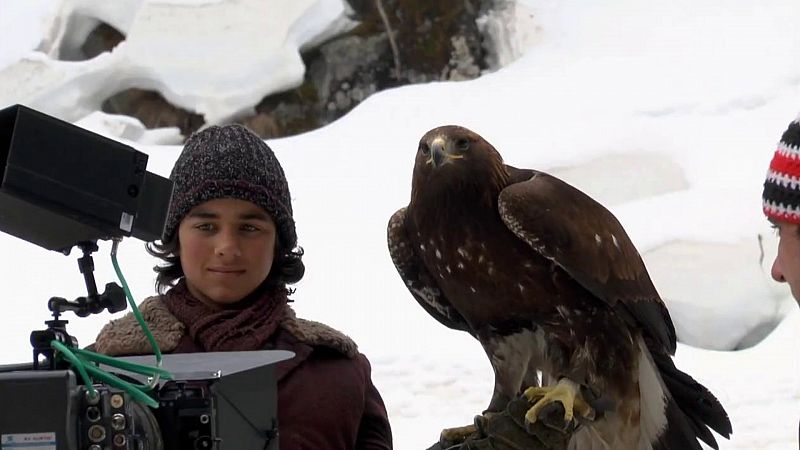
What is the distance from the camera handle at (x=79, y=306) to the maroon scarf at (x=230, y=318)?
0.45m

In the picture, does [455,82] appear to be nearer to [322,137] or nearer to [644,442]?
[322,137]

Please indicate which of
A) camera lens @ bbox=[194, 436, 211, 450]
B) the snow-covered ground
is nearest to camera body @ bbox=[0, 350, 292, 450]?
camera lens @ bbox=[194, 436, 211, 450]

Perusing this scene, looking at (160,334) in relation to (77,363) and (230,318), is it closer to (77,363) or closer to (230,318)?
(230,318)

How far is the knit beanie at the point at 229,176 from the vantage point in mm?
1581

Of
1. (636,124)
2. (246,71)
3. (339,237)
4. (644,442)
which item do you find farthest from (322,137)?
(644,442)

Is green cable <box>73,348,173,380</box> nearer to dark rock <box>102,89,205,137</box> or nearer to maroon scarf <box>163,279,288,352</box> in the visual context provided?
maroon scarf <box>163,279,288,352</box>

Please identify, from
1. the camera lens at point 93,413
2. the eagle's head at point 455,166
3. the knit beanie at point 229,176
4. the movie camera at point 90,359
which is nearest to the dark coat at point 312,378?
the knit beanie at point 229,176

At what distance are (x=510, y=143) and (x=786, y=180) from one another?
11.7 feet

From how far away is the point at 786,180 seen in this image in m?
1.23

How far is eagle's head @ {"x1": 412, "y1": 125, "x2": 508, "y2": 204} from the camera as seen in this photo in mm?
1701

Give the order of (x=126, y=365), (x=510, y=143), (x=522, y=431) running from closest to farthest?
(x=126, y=365), (x=522, y=431), (x=510, y=143)

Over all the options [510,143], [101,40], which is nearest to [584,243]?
[510,143]

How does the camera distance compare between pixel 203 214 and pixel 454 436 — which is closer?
pixel 203 214

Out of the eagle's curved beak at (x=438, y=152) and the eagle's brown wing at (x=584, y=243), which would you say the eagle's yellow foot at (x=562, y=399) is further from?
the eagle's curved beak at (x=438, y=152)
